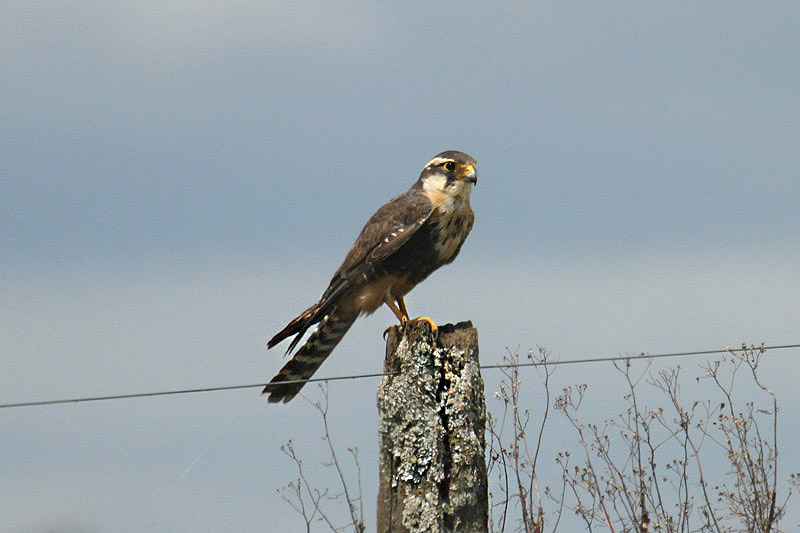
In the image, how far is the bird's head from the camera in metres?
5.56

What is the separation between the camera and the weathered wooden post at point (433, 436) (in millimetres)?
3479

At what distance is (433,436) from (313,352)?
1.99 meters

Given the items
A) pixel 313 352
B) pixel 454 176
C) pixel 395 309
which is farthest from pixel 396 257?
pixel 313 352

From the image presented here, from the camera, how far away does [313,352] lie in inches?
Result: 213

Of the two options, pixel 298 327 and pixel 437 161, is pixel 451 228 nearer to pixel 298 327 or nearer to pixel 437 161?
pixel 437 161

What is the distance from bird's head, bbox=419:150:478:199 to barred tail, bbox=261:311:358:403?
2.95 feet

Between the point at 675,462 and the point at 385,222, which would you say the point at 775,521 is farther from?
the point at 385,222

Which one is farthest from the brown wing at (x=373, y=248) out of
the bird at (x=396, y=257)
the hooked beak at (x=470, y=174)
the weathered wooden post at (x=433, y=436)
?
the weathered wooden post at (x=433, y=436)

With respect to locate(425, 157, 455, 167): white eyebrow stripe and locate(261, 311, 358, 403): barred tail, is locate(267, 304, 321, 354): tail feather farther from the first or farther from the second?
locate(425, 157, 455, 167): white eyebrow stripe

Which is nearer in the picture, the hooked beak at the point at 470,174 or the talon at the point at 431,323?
the talon at the point at 431,323

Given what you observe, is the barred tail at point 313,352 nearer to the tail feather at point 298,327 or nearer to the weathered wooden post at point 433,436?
the tail feather at point 298,327

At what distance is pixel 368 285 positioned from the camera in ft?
17.9

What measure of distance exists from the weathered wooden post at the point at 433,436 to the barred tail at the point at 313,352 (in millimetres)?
1540

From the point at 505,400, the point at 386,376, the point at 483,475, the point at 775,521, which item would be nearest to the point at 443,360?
the point at 386,376
